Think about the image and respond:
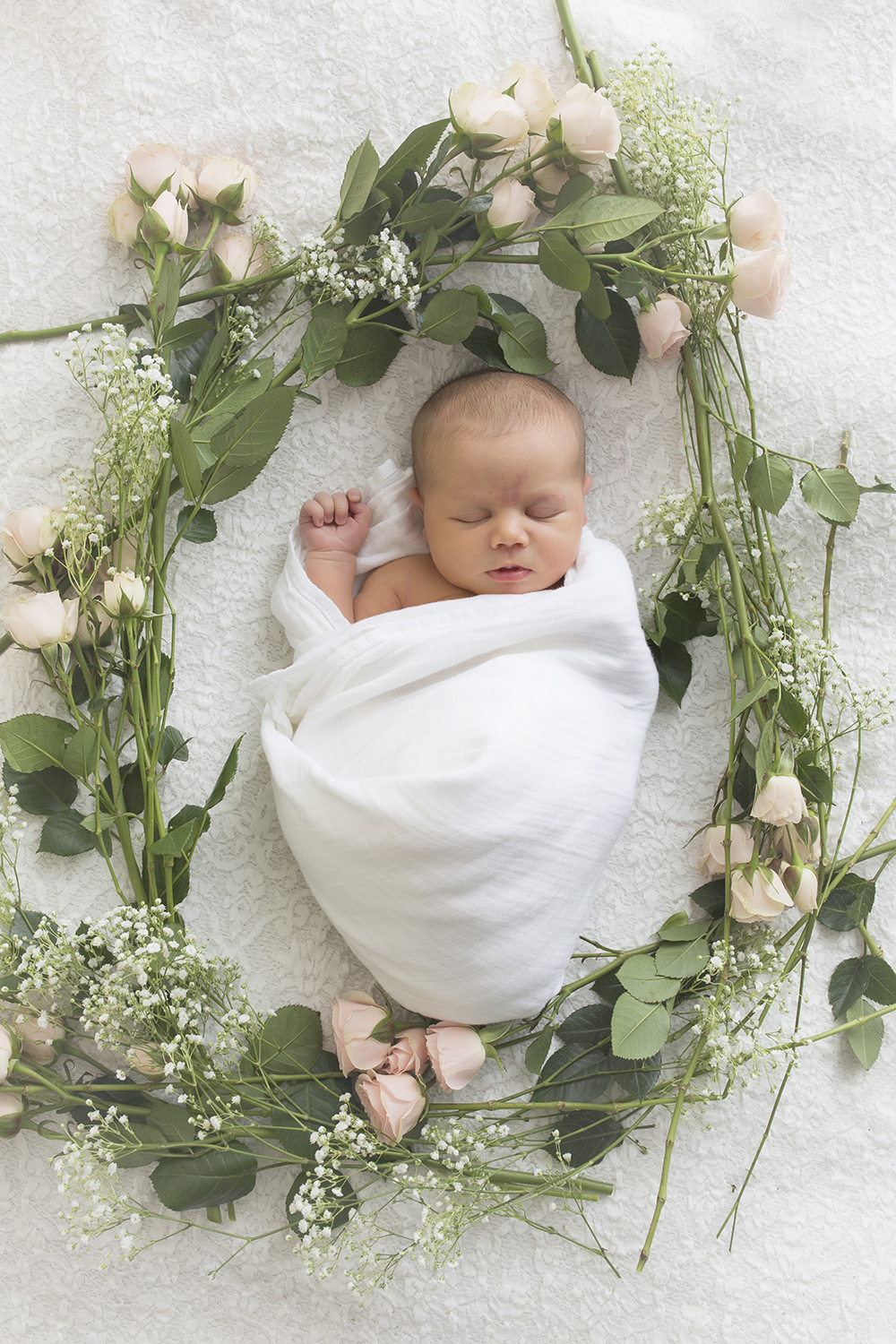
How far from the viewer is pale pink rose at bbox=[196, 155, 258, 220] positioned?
1.27m

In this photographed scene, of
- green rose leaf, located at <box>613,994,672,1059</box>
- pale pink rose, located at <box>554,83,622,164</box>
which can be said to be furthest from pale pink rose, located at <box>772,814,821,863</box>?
pale pink rose, located at <box>554,83,622,164</box>

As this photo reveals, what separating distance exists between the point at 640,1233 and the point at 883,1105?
1.31 feet

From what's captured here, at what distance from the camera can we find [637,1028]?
120 centimetres

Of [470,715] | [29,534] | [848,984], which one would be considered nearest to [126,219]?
[29,534]

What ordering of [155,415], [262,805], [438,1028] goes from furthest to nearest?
[262,805] < [438,1028] < [155,415]

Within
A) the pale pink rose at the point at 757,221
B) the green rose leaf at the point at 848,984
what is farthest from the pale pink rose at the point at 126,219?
the green rose leaf at the point at 848,984

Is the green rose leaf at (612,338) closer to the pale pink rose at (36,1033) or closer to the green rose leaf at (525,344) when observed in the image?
the green rose leaf at (525,344)

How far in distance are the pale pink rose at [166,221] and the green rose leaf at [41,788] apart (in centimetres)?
72

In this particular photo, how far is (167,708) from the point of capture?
133 centimetres

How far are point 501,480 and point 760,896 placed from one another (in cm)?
65

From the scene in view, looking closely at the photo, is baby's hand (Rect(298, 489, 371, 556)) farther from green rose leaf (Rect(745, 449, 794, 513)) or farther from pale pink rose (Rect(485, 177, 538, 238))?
green rose leaf (Rect(745, 449, 794, 513))

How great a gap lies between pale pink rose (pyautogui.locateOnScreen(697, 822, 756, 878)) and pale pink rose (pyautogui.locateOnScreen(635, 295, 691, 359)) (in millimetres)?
675

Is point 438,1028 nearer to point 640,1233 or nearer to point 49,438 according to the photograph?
point 640,1233

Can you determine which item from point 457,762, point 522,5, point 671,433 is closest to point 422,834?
point 457,762
